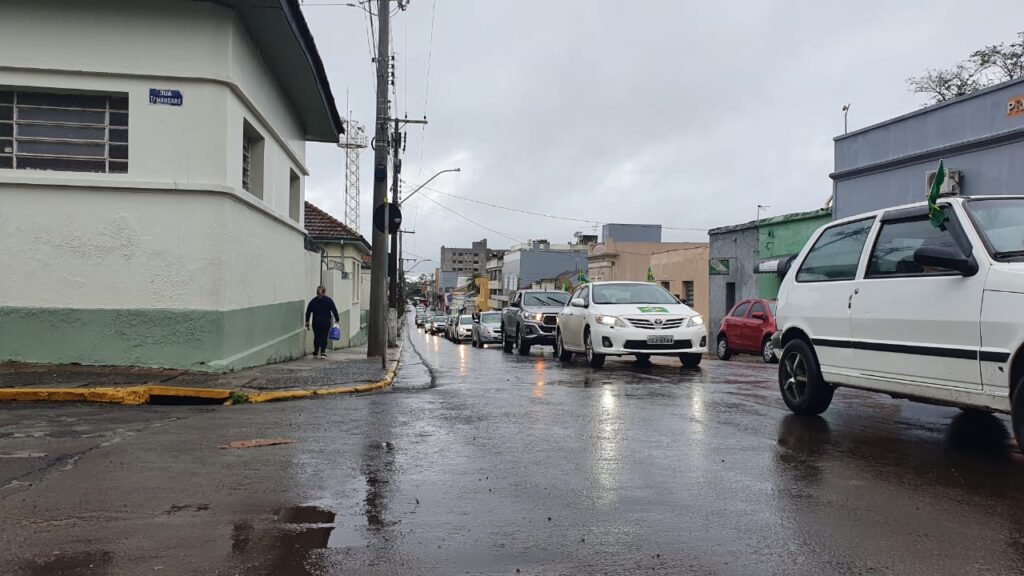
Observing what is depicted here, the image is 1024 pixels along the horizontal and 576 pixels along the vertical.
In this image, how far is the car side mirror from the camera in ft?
17.7

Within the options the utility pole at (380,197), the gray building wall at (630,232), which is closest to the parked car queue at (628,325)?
the utility pole at (380,197)

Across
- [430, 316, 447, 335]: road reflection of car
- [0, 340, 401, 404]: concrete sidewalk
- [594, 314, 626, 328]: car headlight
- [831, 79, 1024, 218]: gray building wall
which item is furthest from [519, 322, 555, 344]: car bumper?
[430, 316, 447, 335]: road reflection of car

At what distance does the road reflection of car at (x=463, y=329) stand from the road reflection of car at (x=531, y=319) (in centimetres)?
1853

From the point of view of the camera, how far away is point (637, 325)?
1275 cm

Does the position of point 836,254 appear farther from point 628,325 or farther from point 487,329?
point 487,329

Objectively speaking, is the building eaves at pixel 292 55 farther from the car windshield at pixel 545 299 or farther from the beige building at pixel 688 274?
the beige building at pixel 688 274

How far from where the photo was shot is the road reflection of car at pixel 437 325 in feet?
207

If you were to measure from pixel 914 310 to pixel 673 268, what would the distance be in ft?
106

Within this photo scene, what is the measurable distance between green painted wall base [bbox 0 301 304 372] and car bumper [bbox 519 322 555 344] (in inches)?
383

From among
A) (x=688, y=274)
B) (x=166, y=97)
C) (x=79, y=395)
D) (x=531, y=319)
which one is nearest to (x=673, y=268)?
(x=688, y=274)

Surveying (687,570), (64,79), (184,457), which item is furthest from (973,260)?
(64,79)

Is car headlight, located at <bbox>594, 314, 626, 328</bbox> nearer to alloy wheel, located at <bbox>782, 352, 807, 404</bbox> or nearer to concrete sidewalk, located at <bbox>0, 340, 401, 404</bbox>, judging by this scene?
concrete sidewalk, located at <bbox>0, 340, 401, 404</bbox>

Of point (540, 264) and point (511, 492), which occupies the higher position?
point (540, 264)

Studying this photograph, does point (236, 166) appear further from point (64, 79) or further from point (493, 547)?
point (493, 547)
